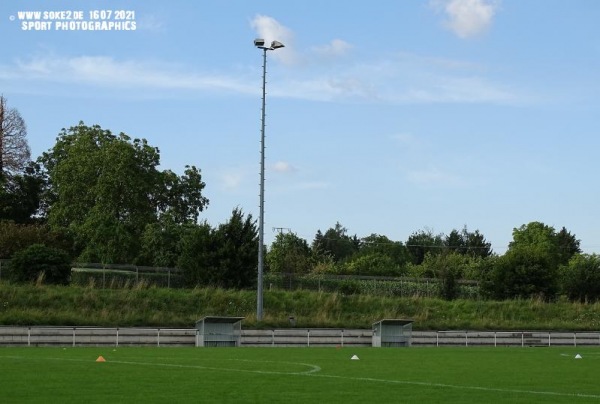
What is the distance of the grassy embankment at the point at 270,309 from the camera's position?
52.9m

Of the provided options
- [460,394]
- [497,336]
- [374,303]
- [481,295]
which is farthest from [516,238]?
[460,394]

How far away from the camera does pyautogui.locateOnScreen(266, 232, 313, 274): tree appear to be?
11388cm

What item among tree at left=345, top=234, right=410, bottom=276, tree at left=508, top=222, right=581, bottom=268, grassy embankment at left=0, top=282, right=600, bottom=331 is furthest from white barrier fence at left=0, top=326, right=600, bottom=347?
tree at left=508, top=222, right=581, bottom=268

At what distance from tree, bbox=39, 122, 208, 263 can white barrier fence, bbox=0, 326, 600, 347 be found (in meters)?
46.6

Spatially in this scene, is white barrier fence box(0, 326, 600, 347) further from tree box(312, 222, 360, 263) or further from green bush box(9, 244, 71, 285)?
tree box(312, 222, 360, 263)

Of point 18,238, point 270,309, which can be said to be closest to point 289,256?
point 18,238

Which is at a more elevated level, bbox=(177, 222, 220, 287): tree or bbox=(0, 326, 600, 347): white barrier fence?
bbox=(177, 222, 220, 287): tree

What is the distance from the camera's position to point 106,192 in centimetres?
9488

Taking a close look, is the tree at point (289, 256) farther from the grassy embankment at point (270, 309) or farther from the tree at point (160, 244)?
the grassy embankment at point (270, 309)

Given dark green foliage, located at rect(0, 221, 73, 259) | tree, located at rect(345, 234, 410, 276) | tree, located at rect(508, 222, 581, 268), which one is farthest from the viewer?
tree, located at rect(508, 222, 581, 268)

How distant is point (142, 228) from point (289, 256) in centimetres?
2417

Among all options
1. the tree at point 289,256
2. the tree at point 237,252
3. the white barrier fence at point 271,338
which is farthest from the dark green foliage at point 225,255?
the tree at point 289,256

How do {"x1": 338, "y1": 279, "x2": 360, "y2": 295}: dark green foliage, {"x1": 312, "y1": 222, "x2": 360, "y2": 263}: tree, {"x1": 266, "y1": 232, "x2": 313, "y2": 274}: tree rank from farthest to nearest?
{"x1": 312, "y1": 222, "x2": 360, "y2": 263}: tree
{"x1": 266, "y1": 232, "x2": 313, "y2": 274}: tree
{"x1": 338, "y1": 279, "x2": 360, "y2": 295}: dark green foliage

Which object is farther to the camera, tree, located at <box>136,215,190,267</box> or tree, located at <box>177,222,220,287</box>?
tree, located at <box>136,215,190,267</box>
